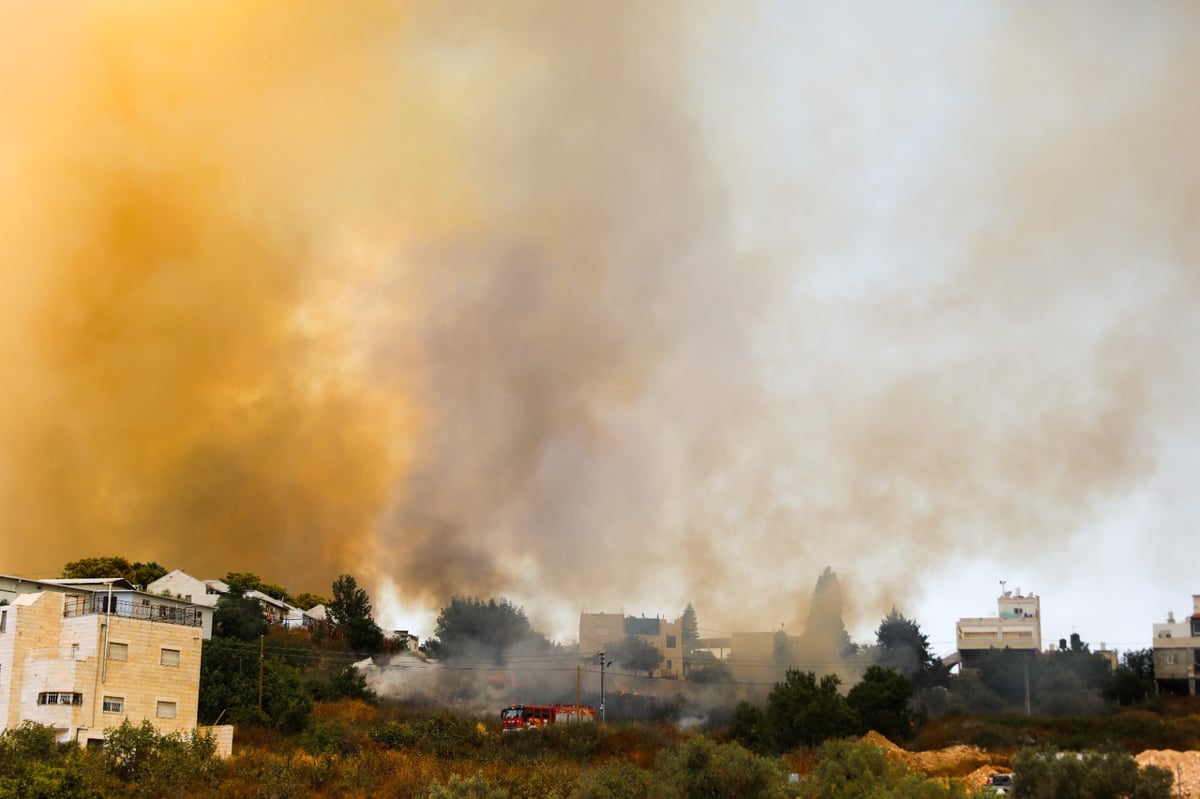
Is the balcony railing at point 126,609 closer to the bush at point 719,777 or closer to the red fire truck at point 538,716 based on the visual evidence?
the red fire truck at point 538,716

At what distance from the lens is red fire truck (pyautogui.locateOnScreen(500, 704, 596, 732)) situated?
77.1m

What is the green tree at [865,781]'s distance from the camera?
41.8 meters

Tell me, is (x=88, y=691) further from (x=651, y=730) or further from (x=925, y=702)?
(x=925, y=702)

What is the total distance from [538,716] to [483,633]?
21.3 m

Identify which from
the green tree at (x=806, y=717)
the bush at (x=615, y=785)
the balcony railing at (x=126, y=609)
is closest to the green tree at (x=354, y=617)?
the balcony railing at (x=126, y=609)

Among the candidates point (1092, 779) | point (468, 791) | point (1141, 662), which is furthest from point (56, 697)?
point (1141, 662)

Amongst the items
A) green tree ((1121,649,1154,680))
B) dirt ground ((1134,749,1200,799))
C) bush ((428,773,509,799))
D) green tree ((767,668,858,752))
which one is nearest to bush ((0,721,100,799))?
bush ((428,773,509,799))

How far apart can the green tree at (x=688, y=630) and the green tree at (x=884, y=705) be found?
129 ft

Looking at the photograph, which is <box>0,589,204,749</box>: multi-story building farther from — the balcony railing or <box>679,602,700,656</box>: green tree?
<box>679,602,700,656</box>: green tree

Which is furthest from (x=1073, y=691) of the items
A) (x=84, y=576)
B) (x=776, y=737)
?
(x=84, y=576)

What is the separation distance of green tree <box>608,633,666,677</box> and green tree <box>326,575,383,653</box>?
69.4 feet

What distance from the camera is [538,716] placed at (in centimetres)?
7875

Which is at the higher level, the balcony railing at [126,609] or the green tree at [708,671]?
the balcony railing at [126,609]

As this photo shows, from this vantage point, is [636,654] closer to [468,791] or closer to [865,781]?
[865,781]
